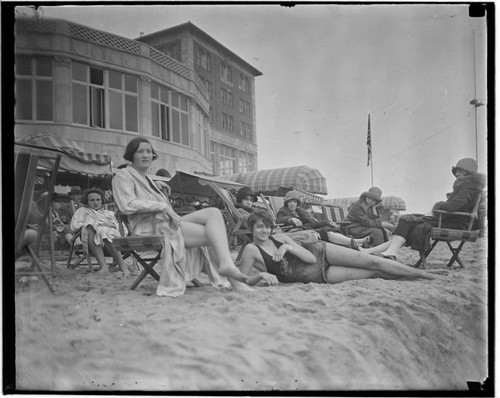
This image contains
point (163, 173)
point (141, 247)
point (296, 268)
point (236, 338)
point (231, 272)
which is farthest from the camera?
point (296, 268)

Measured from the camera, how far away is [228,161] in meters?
4.52

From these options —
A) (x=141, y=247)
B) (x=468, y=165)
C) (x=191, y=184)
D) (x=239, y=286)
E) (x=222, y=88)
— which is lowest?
(x=239, y=286)

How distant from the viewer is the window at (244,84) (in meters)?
4.55

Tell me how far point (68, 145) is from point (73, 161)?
0.47 ft

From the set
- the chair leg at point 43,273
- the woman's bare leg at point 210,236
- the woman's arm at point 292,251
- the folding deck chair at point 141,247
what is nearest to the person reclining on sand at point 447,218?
the woman's arm at point 292,251

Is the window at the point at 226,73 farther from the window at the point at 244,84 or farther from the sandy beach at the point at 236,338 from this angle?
the sandy beach at the point at 236,338

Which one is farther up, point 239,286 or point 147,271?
point 147,271

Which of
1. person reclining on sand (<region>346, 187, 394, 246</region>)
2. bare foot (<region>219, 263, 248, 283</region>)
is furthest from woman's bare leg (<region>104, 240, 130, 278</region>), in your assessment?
person reclining on sand (<region>346, 187, 394, 246</region>)

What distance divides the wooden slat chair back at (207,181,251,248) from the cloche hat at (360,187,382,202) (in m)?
1.20

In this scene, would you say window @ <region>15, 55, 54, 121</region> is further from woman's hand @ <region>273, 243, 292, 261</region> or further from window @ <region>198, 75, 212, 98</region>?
woman's hand @ <region>273, 243, 292, 261</region>

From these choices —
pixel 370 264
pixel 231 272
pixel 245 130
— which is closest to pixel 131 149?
pixel 245 130

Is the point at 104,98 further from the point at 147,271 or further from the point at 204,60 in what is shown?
the point at 147,271

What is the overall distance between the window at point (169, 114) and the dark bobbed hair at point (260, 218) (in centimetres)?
91

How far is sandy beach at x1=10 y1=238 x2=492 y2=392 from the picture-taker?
12.7 feet
